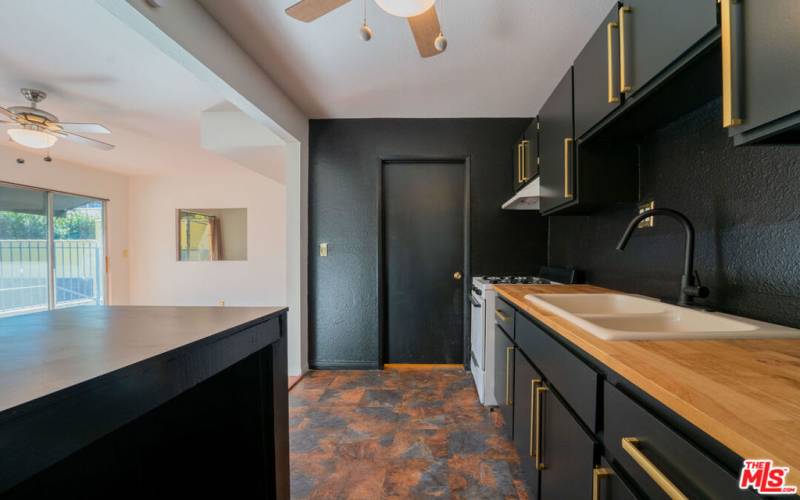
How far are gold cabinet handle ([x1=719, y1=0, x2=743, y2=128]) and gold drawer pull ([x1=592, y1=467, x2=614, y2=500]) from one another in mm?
853

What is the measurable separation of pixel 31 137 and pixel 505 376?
3991 millimetres

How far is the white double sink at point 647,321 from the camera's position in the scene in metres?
0.82

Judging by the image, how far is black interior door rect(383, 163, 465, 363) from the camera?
9.98 feet

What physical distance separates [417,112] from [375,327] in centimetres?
205

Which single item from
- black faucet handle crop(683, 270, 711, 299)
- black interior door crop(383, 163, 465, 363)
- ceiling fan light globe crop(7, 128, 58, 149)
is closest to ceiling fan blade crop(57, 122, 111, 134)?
ceiling fan light globe crop(7, 128, 58, 149)

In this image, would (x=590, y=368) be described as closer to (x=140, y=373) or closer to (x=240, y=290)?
(x=140, y=373)

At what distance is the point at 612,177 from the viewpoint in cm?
159

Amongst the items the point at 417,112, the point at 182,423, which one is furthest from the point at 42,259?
the point at 417,112

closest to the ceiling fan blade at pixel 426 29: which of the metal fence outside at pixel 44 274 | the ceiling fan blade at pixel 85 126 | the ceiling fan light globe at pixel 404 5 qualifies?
the ceiling fan light globe at pixel 404 5

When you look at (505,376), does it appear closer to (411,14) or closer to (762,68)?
(762,68)

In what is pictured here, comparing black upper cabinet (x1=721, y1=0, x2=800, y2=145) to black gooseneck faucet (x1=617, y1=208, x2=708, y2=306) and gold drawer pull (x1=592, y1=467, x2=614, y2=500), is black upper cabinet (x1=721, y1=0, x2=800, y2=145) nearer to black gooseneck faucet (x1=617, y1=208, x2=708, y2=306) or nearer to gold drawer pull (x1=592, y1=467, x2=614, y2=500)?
black gooseneck faucet (x1=617, y1=208, x2=708, y2=306)

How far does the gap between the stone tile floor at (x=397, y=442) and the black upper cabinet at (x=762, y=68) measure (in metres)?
1.62

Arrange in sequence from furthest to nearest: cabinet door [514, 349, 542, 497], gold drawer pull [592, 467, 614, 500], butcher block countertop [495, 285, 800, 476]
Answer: cabinet door [514, 349, 542, 497]
gold drawer pull [592, 467, 614, 500]
butcher block countertop [495, 285, 800, 476]

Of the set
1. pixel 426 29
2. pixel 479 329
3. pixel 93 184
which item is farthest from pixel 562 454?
pixel 93 184
